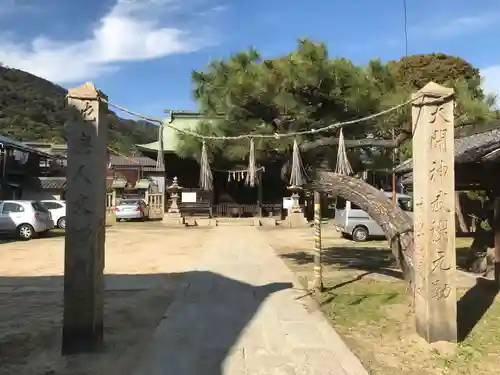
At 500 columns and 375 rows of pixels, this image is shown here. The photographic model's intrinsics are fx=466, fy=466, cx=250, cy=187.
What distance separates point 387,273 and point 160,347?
666 centimetres

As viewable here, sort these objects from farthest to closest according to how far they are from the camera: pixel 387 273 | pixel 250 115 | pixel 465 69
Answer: pixel 465 69 → pixel 250 115 → pixel 387 273

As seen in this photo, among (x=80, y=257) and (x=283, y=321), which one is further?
(x=283, y=321)

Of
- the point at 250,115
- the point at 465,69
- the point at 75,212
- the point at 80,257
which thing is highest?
the point at 465,69

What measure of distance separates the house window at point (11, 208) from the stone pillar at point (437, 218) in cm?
1775

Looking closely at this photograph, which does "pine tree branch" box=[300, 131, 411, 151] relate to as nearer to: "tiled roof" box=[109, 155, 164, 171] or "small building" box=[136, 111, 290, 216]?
"small building" box=[136, 111, 290, 216]

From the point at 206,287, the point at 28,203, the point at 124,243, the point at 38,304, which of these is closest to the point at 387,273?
the point at 206,287

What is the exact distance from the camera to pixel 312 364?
16.2 feet

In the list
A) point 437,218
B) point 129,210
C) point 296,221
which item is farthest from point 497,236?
point 129,210

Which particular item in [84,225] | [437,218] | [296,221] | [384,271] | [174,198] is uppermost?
[174,198]

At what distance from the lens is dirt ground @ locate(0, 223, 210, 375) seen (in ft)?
16.5

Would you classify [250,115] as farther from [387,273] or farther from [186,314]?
[186,314]

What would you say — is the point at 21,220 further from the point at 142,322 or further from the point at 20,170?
the point at 20,170

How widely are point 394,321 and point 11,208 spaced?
17.4 meters

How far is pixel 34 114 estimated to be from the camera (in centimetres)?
7319
